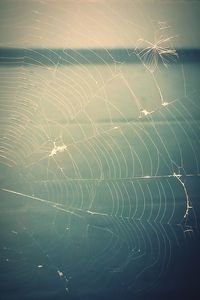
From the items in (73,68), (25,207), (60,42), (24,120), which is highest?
(60,42)

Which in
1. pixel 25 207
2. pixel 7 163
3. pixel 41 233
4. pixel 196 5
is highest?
pixel 196 5

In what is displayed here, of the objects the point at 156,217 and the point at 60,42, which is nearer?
the point at 60,42

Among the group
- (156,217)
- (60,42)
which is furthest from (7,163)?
(156,217)

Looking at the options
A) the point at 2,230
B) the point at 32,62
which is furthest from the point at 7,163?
the point at 32,62

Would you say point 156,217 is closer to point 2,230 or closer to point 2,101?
point 2,230

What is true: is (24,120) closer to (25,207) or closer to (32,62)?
(32,62)

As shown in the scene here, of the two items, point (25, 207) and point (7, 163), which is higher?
point (7, 163)
